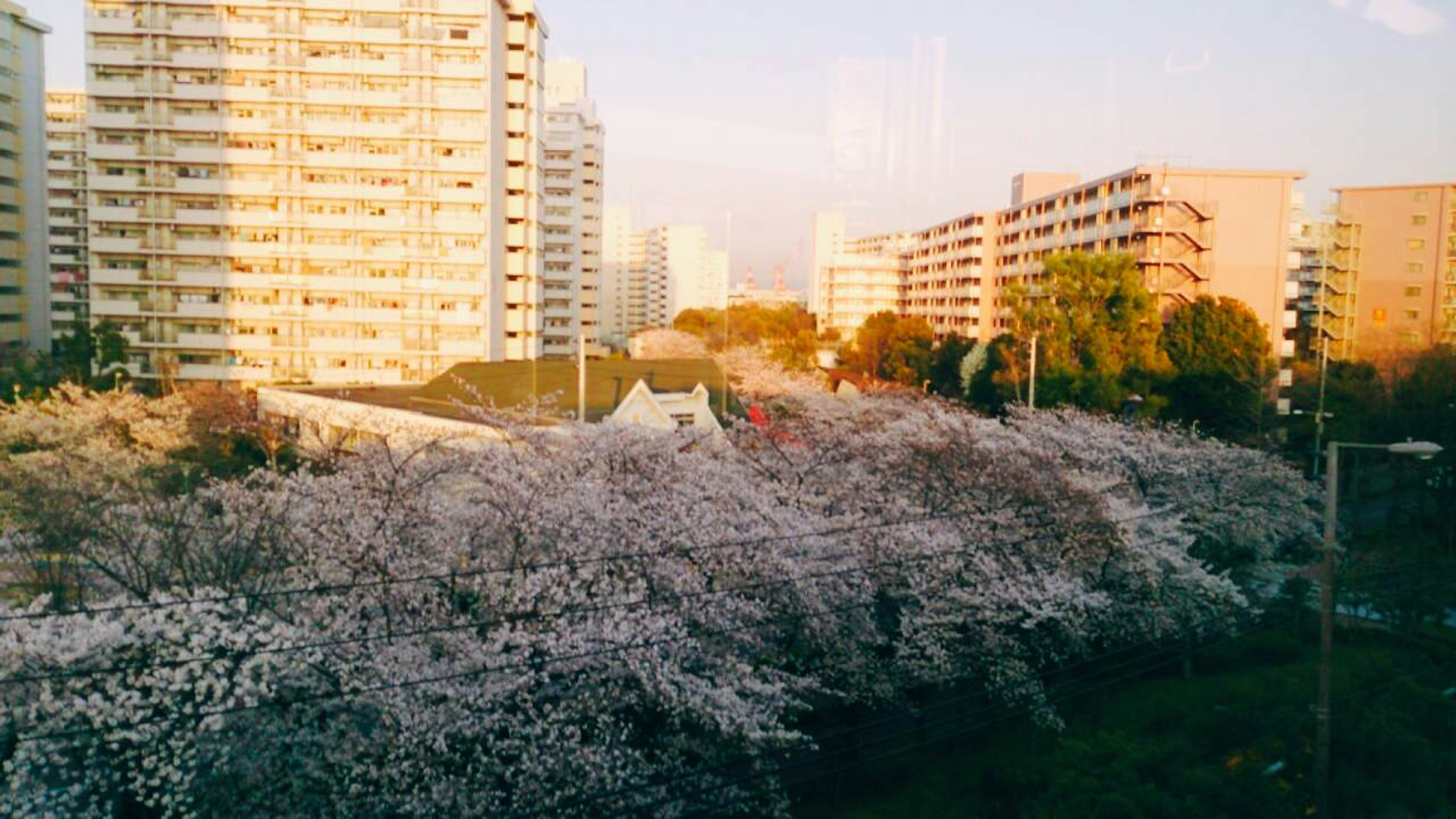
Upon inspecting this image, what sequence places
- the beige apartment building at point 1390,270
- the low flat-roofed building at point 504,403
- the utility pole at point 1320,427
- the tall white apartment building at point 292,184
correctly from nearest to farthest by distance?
the low flat-roofed building at point 504,403, the utility pole at point 1320,427, the tall white apartment building at point 292,184, the beige apartment building at point 1390,270

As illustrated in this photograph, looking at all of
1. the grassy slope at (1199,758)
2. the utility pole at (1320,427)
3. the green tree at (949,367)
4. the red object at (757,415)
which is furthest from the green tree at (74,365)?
the utility pole at (1320,427)

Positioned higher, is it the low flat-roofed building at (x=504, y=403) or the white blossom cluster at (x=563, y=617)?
the low flat-roofed building at (x=504, y=403)

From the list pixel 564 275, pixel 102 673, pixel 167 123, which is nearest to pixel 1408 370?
pixel 102 673

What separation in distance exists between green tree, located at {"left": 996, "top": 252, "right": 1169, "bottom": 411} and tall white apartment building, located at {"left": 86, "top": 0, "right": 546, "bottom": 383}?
1955 cm

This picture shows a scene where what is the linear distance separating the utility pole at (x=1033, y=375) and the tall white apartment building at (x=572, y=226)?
2360 centimetres

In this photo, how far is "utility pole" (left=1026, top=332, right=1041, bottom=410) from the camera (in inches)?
977

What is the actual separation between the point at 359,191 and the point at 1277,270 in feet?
104

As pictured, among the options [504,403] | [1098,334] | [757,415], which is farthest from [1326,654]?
[757,415]

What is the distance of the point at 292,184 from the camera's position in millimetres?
34312

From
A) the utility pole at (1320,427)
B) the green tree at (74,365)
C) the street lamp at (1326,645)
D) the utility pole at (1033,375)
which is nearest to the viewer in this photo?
the street lamp at (1326,645)

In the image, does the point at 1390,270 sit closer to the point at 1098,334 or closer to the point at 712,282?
the point at 1098,334

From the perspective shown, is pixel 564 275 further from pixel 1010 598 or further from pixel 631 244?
pixel 631 244

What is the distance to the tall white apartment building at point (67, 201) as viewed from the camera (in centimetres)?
4678

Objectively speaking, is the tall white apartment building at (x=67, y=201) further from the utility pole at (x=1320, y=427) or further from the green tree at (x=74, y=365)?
the utility pole at (x=1320, y=427)
